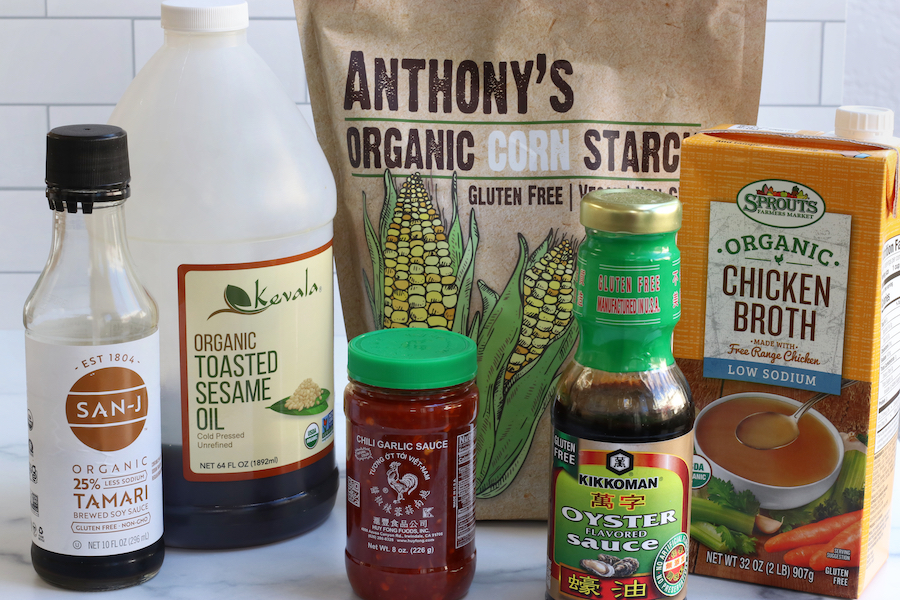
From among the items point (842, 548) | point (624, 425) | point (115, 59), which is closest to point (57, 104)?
point (115, 59)

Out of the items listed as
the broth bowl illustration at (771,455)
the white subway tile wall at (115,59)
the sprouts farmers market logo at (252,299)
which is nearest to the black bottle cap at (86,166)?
the sprouts farmers market logo at (252,299)

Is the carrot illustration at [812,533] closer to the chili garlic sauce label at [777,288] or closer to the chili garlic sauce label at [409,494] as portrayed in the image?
the chili garlic sauce label at [777,288]

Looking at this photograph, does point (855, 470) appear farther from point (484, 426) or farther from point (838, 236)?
point (484, 426)

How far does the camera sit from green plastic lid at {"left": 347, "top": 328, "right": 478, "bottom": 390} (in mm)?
650

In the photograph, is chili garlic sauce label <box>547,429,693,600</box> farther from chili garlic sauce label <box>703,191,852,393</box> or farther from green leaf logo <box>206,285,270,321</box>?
green leaf logo <box>206,285,270,321</box>

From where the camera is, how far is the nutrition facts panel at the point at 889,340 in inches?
26.2

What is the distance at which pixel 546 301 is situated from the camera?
0.81 m

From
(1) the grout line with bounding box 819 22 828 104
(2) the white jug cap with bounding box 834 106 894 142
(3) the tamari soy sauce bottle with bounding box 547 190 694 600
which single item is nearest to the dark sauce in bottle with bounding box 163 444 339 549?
(3) the tamari soy sauce bottle with bounding box 547 190 694 600

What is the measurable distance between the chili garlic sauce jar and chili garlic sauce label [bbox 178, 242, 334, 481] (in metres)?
0.08

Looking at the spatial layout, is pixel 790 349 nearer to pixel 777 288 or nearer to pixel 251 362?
pixel 777 288

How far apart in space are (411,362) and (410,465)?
0.07 m

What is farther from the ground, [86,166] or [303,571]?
[86,166]

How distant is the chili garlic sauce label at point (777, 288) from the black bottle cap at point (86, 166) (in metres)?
0.40

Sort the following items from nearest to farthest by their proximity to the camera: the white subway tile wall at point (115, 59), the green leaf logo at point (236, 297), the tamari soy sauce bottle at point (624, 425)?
the tamari soy sauce bottle at point (624, 425), the green leaf logo at point (236, 297), the white subway tile wall at point (115, 59)
